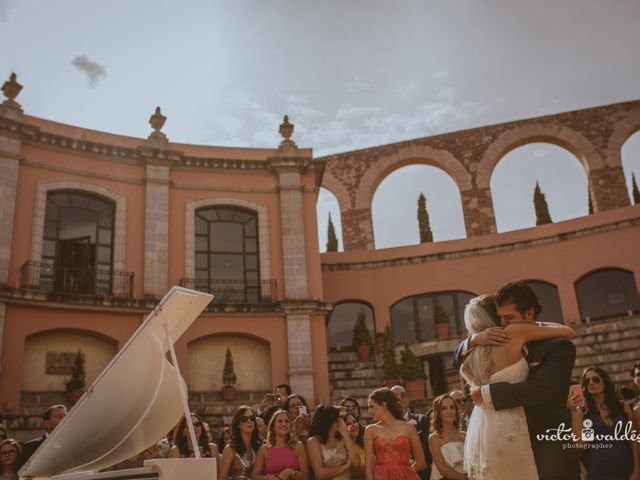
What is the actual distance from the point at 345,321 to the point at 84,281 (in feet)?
28.8

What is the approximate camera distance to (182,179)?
18203mm

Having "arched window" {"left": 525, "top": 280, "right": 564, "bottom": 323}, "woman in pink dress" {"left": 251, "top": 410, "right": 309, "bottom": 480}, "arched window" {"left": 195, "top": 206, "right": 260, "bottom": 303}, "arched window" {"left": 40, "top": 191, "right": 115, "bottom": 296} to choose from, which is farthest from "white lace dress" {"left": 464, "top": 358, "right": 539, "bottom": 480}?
"arched window" {"left": 525, "top": 280, "right": 564, "bottom": 323}

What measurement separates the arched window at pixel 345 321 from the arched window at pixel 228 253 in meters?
4.14

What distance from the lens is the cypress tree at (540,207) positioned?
22.8 metres

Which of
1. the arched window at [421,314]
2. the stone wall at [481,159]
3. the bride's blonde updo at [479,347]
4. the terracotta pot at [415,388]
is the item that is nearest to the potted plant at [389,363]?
the terracotta pot at [415,388]

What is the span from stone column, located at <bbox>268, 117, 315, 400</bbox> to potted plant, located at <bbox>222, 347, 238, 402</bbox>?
157 centimetres

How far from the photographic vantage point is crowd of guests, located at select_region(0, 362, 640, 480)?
4.73 meters

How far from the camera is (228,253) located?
60.1ft

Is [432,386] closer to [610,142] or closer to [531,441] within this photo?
[610,142]

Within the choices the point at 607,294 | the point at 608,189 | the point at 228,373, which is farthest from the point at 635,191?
the point at 228,373

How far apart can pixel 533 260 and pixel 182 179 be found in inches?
456

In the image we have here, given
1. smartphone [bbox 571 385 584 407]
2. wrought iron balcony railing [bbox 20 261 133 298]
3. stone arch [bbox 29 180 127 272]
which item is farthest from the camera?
wrought iron balcony railing [bbox 20 261 133 298]

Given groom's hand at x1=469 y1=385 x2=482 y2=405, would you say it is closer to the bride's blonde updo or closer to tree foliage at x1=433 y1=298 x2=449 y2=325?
the bride's blonde updo

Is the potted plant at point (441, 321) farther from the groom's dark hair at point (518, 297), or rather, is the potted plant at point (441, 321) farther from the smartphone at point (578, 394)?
the groom's dark hair at point (518, 297)
